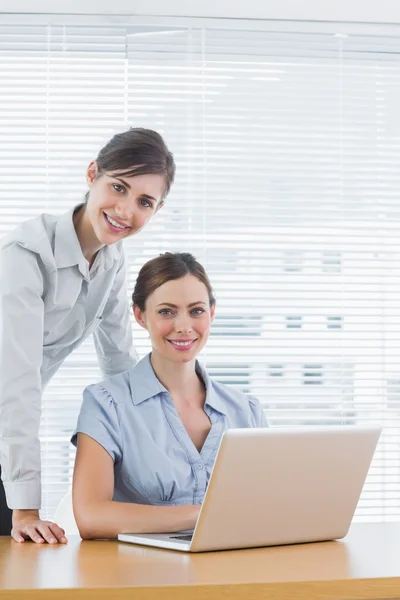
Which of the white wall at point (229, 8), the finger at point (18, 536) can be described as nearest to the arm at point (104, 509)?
the finger at point (18, 536)

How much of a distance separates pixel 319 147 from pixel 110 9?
927 millimetres

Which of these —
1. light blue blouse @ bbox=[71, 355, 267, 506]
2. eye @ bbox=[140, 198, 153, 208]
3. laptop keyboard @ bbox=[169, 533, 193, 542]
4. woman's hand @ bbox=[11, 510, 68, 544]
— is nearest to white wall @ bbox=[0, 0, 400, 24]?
eye @ bbox=[140, 198, 153, 208]

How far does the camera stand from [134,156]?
1.99m

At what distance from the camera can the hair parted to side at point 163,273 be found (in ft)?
6.61

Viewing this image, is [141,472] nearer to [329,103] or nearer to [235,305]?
[235,305]

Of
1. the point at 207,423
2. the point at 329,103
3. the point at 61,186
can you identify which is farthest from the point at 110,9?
the point at 207,423

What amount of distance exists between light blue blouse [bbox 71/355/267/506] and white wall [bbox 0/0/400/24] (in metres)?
1.64

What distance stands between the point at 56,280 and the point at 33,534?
26.1 inches

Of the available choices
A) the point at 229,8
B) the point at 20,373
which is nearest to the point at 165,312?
the point at 20,373

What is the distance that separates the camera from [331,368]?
10.5 feet

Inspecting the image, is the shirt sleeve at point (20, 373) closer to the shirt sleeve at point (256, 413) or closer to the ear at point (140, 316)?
→ the ear at point (140, 316)

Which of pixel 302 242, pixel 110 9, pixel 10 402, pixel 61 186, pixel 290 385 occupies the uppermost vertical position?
pixel 110 9

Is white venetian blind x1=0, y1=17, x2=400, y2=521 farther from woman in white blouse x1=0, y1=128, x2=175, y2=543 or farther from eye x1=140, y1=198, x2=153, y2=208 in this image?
eye x1=140, y1=198, x2=153, y2=208

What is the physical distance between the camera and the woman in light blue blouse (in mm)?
1604
